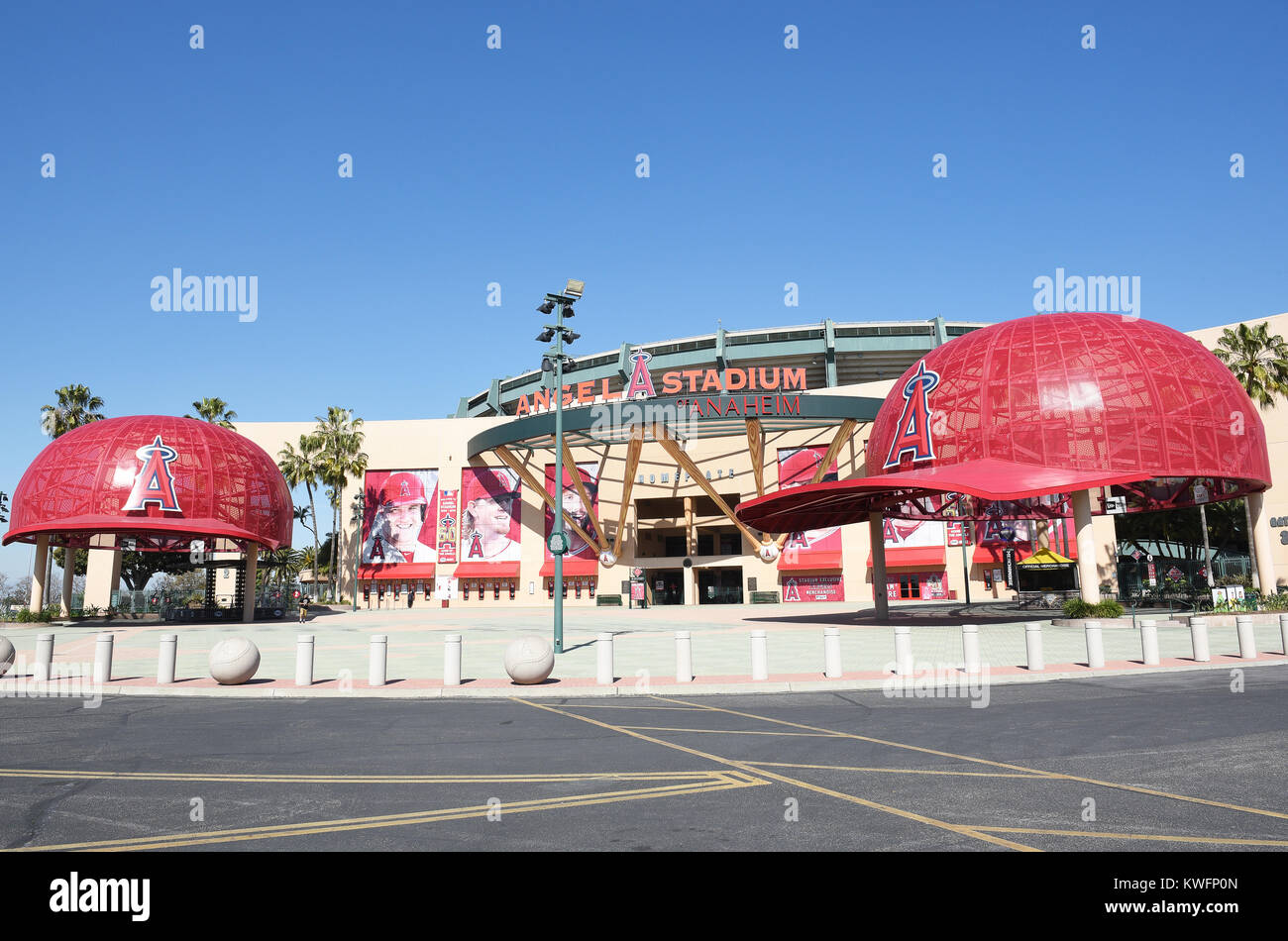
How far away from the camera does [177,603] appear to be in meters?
49.8

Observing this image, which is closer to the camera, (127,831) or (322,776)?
(127,831)

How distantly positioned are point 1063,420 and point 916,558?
27.0 metres

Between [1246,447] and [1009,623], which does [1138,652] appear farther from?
[1246,447]

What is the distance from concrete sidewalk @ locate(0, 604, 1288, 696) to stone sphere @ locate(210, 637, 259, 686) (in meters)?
0.24

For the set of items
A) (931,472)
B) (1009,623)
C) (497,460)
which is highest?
(497,460)

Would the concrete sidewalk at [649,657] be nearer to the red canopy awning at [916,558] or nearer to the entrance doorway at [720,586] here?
the red canopy awning at [916,558]

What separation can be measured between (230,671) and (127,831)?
9.85 meters

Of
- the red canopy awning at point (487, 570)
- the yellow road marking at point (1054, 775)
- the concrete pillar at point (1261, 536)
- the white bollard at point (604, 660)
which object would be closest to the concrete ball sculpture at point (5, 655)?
the white bollard at point (604, 660)

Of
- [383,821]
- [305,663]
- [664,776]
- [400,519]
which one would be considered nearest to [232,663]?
[305,663]

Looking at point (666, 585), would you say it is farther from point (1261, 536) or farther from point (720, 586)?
point (1261, 536)

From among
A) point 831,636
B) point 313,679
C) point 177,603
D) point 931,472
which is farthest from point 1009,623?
point 177,603

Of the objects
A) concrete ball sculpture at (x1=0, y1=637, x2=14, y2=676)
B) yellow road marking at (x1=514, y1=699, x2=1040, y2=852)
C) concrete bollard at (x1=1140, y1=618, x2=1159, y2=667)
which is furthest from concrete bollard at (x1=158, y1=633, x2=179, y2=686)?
concrete bollard at (x1=1140, y1=618, x2=1159, y2=667)

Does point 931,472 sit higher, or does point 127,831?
point 931,472
